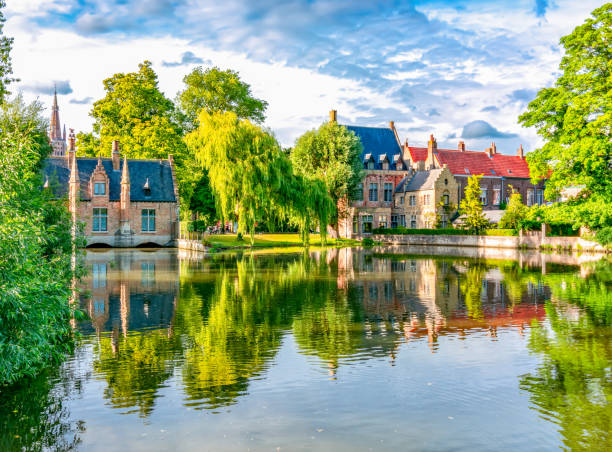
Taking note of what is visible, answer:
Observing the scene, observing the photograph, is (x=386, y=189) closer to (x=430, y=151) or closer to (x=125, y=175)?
(x=430, y=151)

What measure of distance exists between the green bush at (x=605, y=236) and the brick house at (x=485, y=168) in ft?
103

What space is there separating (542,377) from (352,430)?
387 centimetres

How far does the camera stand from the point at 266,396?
8062 mm

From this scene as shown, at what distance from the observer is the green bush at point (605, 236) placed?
3806 centimetres

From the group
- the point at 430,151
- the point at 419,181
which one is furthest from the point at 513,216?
the point at 430,151

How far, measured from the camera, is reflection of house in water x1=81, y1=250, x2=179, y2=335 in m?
13.4

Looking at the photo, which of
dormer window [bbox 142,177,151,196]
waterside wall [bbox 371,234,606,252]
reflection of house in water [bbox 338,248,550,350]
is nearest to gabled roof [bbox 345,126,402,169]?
waterside wall [bbox 371,234,606,252]

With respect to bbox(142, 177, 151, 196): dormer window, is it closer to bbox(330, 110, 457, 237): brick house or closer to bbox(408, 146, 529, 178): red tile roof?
bbox(330, 110, 457, 237): brick house

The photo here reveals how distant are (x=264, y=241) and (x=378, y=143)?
2829 cm

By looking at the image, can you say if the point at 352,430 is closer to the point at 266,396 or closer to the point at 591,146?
the point at 266,396

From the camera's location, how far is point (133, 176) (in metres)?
54.6

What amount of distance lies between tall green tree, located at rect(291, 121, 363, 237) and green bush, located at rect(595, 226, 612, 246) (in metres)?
27.0

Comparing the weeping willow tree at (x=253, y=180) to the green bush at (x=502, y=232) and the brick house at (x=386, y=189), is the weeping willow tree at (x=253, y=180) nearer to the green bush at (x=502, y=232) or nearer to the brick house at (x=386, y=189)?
the green bush at (x=502, y=232)

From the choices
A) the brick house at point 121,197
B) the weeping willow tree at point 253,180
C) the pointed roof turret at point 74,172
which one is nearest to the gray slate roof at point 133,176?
the brick house at point 121,197
